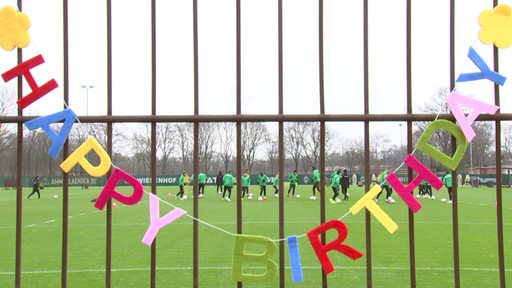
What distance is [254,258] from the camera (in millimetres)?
2707

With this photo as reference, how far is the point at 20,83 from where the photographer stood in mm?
2908

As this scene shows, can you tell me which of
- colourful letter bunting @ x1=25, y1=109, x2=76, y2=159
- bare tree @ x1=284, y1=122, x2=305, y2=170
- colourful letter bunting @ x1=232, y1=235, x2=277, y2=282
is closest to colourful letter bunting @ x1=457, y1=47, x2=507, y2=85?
colourful letter bunting @ x1=232, y1=235, x2=277, y2=282

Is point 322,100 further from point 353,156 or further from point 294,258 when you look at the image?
point 353,156

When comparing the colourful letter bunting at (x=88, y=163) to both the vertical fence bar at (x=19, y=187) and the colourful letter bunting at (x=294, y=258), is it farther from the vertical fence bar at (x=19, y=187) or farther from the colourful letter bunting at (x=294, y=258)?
the colourful letter bunting at (x=294, y=258)

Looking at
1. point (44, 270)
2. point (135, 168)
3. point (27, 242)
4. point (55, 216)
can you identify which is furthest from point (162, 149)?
point (44, 270)

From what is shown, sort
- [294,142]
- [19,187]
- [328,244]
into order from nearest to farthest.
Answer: [328,244], [19,187], [294,142]

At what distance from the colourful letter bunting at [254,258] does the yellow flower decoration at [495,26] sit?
166 cm

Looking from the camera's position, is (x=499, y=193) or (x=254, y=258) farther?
(x=499, y=193)

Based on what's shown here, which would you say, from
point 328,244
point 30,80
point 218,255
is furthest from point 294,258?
point 218,255

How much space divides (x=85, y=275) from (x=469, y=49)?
627 cm

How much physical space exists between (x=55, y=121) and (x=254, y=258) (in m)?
1.35

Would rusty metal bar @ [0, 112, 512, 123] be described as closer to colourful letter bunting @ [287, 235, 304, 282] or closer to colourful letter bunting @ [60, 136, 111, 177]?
colourful letter bunting @ [60, 136, 111, 177]

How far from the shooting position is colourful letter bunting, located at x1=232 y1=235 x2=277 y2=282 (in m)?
2.67

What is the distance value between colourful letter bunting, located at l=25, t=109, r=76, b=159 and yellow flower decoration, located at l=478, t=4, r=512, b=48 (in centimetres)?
234
